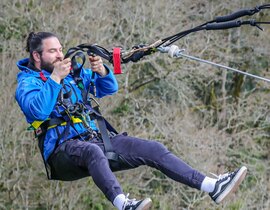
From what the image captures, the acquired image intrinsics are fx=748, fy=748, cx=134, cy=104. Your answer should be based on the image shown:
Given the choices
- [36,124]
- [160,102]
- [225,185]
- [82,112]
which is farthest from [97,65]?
[160,102]

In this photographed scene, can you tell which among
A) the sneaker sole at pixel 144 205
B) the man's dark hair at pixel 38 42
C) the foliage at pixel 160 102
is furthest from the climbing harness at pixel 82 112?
the foliage at pixel 160 102

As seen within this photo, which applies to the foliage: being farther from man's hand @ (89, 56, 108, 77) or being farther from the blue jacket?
man's hand @ (89, 56, 108, 77)

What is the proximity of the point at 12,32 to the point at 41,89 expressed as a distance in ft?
14.1

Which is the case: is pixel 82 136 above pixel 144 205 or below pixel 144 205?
above

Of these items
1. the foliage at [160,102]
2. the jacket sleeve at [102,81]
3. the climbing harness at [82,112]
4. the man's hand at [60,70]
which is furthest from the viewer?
the foliage at [160,102]

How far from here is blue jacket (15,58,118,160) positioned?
14.4ft

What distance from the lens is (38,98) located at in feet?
14.4

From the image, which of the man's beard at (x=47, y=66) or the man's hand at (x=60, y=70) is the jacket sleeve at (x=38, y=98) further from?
the man's beard at (x=47, y=66)

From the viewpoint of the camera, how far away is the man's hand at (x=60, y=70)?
438cm

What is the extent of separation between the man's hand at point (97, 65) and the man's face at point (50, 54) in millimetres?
206

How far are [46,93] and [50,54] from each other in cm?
51

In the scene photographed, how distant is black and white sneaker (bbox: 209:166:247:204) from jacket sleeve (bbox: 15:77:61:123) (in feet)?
3.53

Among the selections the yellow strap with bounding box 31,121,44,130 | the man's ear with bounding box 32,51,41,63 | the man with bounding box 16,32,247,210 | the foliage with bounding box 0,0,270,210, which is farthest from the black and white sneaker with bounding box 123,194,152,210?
the foliage with bounding box 0,0,270,210

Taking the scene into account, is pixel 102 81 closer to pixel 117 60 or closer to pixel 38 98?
pixel 117 60
